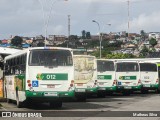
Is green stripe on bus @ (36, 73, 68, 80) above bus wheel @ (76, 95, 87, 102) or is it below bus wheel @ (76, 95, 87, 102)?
above

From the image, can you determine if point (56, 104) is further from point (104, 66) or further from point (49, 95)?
point (104, 66)

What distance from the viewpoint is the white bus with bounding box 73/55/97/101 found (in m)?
27.9

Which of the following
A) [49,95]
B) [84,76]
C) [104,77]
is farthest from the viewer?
[104,77]

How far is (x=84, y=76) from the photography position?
28.0m

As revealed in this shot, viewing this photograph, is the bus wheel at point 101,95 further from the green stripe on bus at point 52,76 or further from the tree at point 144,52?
the tree at point 144,52

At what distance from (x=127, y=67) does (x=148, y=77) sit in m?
2.37

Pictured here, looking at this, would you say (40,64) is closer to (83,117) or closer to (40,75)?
(40,75)

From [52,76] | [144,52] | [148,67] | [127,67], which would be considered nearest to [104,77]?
[127,67]

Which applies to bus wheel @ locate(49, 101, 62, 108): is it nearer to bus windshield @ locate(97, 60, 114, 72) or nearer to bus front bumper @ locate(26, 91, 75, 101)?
bus front bumper @ locate(26, 91, 75, 101)

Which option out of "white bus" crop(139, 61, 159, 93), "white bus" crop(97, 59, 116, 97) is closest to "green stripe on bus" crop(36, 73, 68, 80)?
"white bus" crop(97, 59, 116, 97)

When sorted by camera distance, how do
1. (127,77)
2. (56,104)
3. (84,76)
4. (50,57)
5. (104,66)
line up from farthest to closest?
(127,77), (104,66), (84,76), (56,104), (50,57)

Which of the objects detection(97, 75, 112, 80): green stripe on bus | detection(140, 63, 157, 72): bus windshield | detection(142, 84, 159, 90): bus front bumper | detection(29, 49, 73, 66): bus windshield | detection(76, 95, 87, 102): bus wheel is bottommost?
detection(76, 95, 87, 102): bus wheel

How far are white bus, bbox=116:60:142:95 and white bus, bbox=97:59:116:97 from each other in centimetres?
248

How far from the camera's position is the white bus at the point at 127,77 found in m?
37.6
